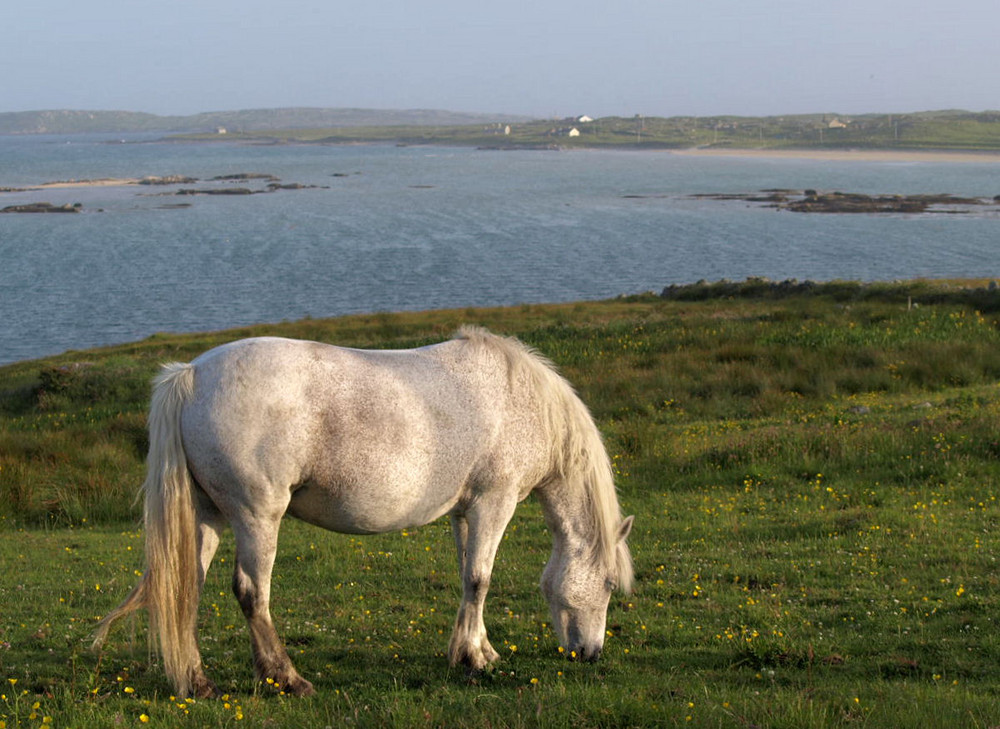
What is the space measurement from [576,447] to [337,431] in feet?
5.78

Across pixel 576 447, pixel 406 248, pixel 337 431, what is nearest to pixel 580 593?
pixel 576 447

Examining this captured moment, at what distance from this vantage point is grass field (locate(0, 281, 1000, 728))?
17.2 feet

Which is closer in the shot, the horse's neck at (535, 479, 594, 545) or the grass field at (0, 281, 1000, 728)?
the grass field at (0, 281, 1000, 728)

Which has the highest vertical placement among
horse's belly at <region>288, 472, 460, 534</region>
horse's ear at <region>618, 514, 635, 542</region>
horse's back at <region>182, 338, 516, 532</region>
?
horse's back at <region>182, 338, 516, 532</region>

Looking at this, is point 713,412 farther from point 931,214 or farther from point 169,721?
point 931,214

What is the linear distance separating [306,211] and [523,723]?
320 ft

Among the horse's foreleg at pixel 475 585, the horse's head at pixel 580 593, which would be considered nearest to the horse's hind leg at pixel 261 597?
the horse's foreleg at pixel 475 585

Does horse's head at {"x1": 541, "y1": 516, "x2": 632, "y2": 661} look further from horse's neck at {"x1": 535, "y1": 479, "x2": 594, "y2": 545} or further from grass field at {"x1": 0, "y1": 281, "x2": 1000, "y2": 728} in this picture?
grass field at {"x1": 0, "y1": 281, "x2": 1000, "y2": 728}

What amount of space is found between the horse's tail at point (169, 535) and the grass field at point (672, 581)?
0.95ft

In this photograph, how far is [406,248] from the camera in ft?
234

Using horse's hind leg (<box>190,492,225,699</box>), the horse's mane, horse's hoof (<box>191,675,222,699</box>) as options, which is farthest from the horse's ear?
horse's hoof (<box>191,675,222,699</box>)

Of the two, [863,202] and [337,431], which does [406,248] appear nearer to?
[863,202]

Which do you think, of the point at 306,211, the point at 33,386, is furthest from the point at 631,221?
the point at 33,386

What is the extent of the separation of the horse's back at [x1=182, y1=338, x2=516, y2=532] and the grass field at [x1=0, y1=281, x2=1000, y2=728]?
1.17 metres
